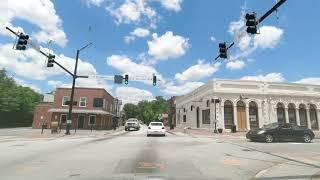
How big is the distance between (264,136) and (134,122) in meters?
32.1

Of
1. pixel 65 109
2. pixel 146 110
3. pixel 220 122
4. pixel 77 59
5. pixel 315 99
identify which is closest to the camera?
pixel 77 59

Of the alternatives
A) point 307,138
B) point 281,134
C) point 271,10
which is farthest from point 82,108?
point 271,10

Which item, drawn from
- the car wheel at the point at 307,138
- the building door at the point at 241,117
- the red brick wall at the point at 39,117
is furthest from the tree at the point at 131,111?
the car wheel at the point at 307,138

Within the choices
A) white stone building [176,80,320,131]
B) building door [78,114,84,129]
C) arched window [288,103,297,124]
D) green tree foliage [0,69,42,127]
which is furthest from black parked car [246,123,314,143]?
green tree foliage [0,69,42,127]

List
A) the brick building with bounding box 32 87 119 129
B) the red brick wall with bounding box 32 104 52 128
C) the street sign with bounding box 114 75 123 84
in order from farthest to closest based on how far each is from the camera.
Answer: the red brick wall with bounding box 32 104 52 128
the brick building with bounding box 32 87 119 129
the street sign with bounding box 114 75 123 84

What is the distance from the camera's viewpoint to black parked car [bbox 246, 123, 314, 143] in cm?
2469

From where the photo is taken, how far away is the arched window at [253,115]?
143ft

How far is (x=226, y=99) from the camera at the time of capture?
43.2 metres

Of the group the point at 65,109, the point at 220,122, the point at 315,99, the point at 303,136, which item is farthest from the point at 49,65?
the point at 315,99

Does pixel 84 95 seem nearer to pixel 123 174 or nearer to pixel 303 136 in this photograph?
pixel 303 136

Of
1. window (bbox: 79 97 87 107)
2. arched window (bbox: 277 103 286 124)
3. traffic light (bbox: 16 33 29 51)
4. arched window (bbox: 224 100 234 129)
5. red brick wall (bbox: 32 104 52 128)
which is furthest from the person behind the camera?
red brick wall (bbox: 32 104 52 128)

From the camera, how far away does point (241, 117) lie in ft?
142

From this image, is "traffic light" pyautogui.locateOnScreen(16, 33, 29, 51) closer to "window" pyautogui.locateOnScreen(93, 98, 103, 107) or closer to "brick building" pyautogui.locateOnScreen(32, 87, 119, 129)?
"brick building" pyautogui.locateOnScreen(32, 87, 119, 129)

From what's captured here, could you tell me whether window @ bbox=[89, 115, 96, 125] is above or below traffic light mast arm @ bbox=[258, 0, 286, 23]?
below
